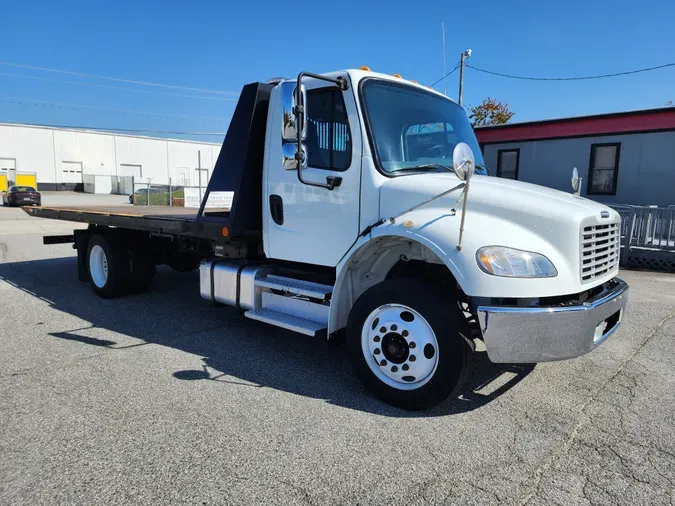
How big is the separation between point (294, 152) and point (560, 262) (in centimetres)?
207

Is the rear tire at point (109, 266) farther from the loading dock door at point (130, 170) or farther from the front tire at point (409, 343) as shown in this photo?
the loading dock door at point (130, 170)

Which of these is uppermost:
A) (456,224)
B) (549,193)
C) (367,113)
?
(367,113)

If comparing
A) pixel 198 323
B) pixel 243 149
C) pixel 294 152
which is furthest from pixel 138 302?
pixel 294 152

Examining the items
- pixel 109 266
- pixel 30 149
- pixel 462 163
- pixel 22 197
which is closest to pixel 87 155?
pixel 30 149

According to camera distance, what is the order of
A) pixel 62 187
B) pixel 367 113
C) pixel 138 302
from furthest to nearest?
pixel 62 187
pixel 138 302
pixel 367 113

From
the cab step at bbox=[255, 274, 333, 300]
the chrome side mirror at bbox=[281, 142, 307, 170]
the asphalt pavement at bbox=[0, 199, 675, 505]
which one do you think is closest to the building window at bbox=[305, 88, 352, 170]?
the chrome side mirror at bbox=[281, 142, 307, 170]

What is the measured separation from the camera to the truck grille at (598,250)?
329 centimetres

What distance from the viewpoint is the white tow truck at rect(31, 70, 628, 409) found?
3119 mm

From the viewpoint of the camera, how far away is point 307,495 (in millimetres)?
2543

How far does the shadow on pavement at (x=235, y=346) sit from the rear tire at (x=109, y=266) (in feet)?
0.66

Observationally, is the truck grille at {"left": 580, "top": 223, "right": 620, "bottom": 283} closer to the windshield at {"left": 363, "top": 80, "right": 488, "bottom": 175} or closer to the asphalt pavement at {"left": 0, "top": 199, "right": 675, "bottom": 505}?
the asphalt pavement at {"left": 0, "top": 199, "right": 675, "bottom": 505}

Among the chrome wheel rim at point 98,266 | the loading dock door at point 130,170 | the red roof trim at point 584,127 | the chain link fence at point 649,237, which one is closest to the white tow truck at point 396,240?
the chrome wheel rim at point 98,266

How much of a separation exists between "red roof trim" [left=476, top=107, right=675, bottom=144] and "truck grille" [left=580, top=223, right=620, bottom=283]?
11.3 m

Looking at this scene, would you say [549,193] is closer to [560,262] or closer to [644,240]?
[560,262]
